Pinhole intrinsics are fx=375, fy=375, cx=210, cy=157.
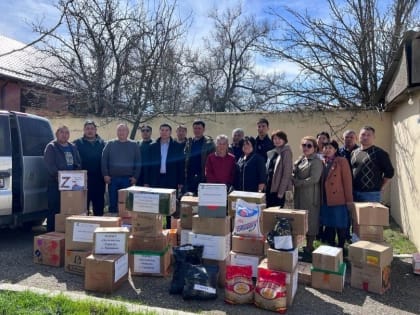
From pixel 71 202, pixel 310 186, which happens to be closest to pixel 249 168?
pixel 310 186

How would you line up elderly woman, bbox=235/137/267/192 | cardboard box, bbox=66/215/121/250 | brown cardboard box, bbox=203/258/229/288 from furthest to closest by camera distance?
elderly woman, bbox=235/137/267/192 → cardboard box, bbox=66/215/121/250 → brown cardboard box, bbox=203/258/229/288

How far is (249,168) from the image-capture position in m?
5.27

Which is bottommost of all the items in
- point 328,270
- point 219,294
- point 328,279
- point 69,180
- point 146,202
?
point 219,294

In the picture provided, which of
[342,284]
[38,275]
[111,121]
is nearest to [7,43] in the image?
[111,121]

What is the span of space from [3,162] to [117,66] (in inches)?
225

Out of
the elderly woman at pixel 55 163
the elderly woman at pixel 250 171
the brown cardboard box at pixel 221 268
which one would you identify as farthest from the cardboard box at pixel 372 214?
the elderly woman at pixel 55 163

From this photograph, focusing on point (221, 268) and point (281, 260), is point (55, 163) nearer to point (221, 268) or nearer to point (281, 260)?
point (221, 268)

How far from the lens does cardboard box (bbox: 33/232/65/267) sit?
15.4 ft

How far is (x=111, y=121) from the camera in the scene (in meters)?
10.7

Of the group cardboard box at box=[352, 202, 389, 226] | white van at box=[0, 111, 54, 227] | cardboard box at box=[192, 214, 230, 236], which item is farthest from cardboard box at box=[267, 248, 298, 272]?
white van at box=[0, 111, 54, 227]

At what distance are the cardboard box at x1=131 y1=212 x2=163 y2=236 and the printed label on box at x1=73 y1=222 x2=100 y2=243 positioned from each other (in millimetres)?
467

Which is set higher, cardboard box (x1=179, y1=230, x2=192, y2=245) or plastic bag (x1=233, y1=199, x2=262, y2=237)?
plastic bag (x1=233, y1=199, x2=262, y2=237)

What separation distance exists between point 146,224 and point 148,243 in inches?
8.9

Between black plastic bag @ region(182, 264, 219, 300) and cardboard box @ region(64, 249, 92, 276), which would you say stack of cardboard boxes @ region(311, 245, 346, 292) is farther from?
cardboard box @ region(64, 249, 92, 276)
